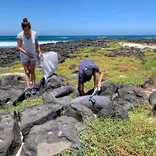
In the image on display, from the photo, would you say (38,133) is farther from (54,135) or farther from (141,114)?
(141,114)

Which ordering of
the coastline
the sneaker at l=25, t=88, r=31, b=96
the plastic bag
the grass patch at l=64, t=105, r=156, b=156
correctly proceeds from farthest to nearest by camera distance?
1. the coastline
2. the plastic bag
3. the sneaker at l=25, t=88, r=31, b=96
4. the grass patch at l=64, t=105, r=156, b=156

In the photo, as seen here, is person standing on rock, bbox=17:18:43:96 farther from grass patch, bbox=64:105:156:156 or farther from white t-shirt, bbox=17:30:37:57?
grass patch, bbox=64:105:156:156

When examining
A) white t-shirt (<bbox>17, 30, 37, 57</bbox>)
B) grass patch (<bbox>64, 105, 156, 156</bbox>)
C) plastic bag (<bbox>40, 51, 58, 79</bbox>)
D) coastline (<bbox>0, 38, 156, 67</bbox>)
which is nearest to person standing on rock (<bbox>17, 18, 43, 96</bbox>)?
white t-shirt (<bbox>17, 30, 37, 57</bbox>)

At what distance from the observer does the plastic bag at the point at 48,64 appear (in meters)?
9.30

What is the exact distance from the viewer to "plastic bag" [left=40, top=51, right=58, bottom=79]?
930cm

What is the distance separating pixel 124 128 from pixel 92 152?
2.94 ft

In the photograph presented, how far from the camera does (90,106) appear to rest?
21.1ft

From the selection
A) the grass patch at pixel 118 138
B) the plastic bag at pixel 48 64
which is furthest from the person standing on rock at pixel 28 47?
the grass patch at pixel 118 138

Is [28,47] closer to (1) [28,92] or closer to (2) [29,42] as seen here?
(2) [29,42]

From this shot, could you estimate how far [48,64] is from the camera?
9383 millimetres

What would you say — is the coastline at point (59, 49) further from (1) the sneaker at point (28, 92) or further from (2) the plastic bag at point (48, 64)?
(1) the sneaker at point (28, 92)

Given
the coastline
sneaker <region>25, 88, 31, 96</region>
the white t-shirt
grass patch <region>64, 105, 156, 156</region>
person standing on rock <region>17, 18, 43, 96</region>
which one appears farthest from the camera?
the coastline

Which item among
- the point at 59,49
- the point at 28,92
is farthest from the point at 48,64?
the point at 59,49

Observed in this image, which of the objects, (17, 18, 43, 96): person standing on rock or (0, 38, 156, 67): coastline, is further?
(0, 38, 156, 67): coastline
